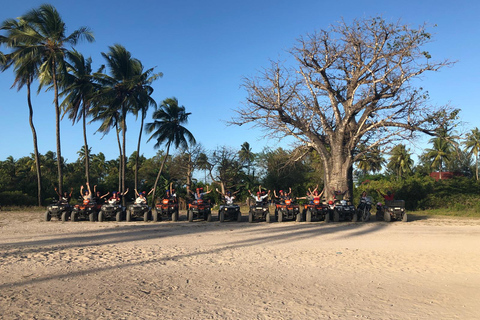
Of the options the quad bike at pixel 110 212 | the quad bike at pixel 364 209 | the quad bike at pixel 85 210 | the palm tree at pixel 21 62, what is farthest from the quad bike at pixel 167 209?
the palm tree at pixel 21 62

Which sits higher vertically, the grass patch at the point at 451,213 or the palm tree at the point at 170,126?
the palm tree at the point at 170,126

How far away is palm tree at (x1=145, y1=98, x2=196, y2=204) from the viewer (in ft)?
118

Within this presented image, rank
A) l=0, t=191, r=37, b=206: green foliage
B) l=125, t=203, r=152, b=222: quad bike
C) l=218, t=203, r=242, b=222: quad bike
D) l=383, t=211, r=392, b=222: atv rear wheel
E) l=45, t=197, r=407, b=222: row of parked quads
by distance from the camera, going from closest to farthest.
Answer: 1. l=45, t=197, r=407, b=222: row of parked quads
2. l=125, t=203, r=152, b=222: quad bike
3. l=218, t=203, r=242, b=222: quad bike
4. l=383, t=211, r=392, b=222: atv rear wheel
5. l=0, t=191, r=37, b=206: green foliage

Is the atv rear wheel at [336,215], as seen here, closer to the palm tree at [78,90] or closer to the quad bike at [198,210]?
the quad bike at [198,210]

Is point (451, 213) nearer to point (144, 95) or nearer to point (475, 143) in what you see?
point (144, 95)

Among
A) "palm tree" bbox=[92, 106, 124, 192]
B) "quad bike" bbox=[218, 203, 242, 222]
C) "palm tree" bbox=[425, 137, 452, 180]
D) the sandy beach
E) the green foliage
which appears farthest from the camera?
"palm tree" bbox=[425, 137, 452, 180]

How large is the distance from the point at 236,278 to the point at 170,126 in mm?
30259

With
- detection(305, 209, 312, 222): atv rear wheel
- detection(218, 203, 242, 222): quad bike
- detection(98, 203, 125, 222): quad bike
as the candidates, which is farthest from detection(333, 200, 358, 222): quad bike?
detection(98, 203, 125, 222): quad bike

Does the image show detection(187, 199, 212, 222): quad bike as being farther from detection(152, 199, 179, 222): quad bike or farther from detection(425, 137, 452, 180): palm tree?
detection(425, 137, 452, 180): palm tree

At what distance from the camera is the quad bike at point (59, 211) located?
18625 millimetres

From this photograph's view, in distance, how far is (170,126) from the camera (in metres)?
36.3

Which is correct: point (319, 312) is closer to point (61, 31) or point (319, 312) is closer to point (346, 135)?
point (346, 135)

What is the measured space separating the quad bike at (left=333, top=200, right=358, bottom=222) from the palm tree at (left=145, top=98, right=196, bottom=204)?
20.8 metres

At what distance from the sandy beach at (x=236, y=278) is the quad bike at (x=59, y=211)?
654 cm
